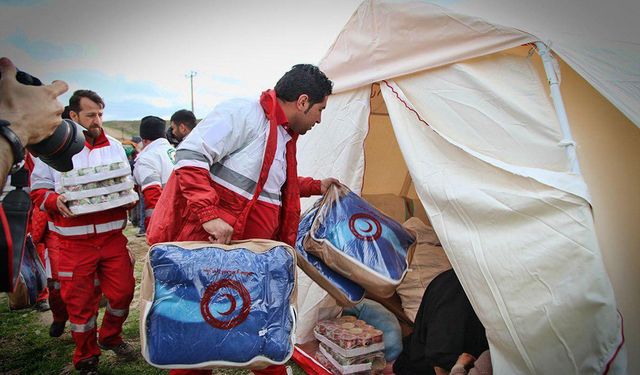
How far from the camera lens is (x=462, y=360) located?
224 cm

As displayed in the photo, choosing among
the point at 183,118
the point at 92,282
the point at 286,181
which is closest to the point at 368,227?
the point at 286,181

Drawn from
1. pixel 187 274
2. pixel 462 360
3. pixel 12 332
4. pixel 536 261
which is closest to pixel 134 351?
pixel 12 332

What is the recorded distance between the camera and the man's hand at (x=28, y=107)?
119 cm

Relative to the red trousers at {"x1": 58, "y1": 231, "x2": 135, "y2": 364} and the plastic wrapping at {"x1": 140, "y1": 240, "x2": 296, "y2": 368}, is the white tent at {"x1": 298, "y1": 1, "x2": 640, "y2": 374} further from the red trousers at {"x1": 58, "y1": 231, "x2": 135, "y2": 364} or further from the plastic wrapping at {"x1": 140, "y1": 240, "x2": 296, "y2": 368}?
the red trousers at {"x1": 58, "y1": 231, "x2": 135, "y2": 364}

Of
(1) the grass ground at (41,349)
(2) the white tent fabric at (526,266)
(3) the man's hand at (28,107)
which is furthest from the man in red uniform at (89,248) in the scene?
(2) the white tent fabric at (526,266)

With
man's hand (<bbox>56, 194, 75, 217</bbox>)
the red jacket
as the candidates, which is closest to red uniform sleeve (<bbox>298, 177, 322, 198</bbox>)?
the red jacket

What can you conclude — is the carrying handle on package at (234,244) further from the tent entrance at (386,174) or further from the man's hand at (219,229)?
the tent entrance at (386,174)

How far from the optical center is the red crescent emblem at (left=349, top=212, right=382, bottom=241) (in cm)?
257

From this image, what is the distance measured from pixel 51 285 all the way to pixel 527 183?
3836mm

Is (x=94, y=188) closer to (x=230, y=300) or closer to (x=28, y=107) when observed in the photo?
(x=230, y=300)

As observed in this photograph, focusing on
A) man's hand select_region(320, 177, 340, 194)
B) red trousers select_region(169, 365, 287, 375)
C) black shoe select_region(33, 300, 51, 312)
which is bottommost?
black shoe select_region(33, 300, 51, 312)

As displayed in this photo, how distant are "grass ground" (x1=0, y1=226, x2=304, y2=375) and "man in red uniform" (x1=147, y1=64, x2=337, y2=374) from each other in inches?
53.3

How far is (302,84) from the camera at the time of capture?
7.48 ft

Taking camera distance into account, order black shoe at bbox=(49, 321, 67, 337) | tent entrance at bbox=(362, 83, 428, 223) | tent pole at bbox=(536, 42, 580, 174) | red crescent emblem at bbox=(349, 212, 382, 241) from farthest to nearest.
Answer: tent entrance at bbox=(362, 83, 428, 223) → black shoe at bbox=(49, 321, 67, 337) → red crescent emblem at bbox=(349, 212, 382, 241) → tent pole at bbox=(536, 42, 580, 174)
